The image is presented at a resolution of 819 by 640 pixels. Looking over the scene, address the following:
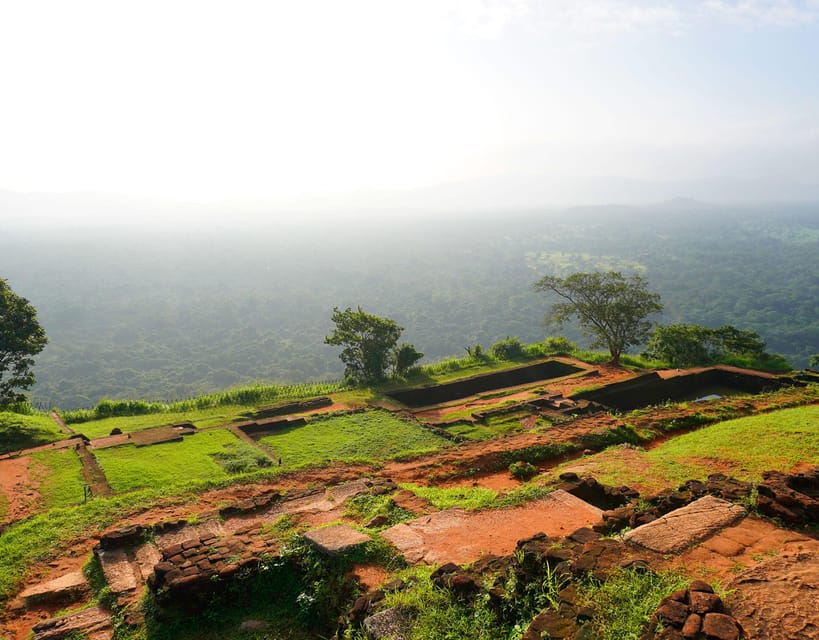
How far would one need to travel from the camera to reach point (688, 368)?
2534 cm

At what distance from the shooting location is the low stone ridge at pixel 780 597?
13.8ft

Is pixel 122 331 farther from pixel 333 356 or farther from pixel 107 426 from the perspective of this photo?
pixel 107 426

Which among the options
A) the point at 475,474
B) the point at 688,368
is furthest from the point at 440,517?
the point at 688,368

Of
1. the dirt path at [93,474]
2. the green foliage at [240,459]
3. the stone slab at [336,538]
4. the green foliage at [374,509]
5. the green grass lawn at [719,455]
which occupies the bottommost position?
the green foliage at [240,459]

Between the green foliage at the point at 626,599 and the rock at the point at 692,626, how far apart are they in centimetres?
34

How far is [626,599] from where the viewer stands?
4832 millimetres

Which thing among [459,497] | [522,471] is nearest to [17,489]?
[459,497]

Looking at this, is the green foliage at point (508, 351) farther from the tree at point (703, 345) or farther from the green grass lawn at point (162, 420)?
the green grass lawn at point (162, 420)

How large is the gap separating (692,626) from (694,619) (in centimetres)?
8

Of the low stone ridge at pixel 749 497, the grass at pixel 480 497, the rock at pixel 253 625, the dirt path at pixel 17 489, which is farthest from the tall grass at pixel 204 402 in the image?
the low stone ridge at pixel 749 497

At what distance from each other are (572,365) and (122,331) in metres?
126

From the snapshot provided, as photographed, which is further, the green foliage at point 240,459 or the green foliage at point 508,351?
the green foliage at point 508,351

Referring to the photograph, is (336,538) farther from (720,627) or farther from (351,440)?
(351,440)

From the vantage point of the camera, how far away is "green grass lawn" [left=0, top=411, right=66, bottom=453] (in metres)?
13.6
